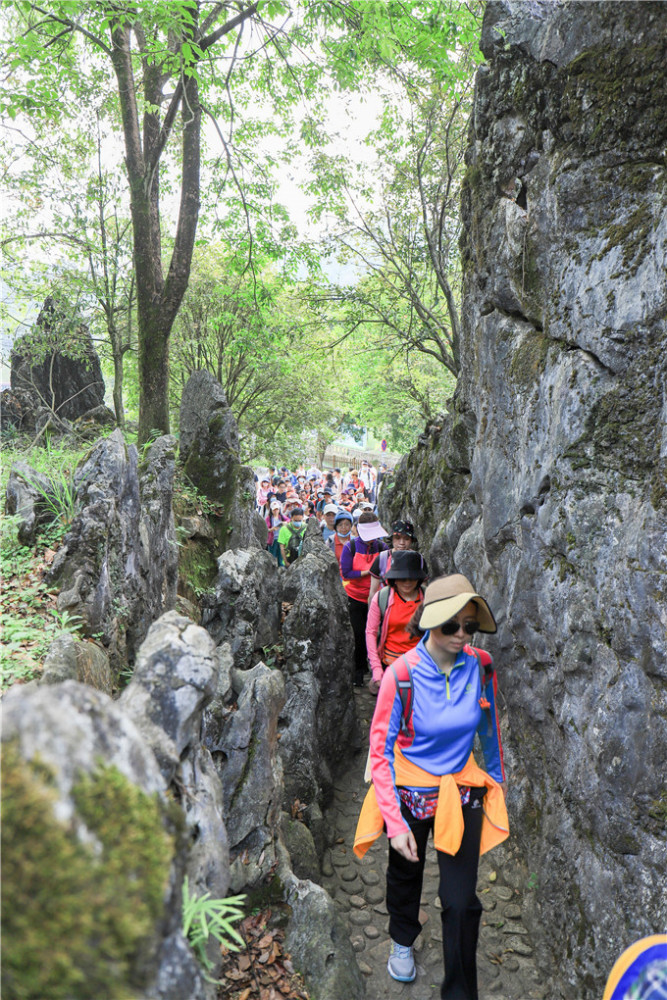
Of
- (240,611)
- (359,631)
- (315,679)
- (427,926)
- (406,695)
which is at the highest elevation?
(406,695)

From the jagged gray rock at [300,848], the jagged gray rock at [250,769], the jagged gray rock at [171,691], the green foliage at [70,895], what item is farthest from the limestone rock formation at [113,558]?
the green foliage at [70,895]

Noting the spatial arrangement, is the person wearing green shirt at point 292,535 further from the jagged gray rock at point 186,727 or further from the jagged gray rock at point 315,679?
the jagged gray rock at point 186,727

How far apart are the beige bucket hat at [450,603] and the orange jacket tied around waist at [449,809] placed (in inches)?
29.6

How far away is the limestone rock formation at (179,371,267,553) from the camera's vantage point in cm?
994

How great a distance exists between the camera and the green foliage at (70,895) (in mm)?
1076

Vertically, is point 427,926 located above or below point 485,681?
below

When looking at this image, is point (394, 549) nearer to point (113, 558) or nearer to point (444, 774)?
point (113, 558)

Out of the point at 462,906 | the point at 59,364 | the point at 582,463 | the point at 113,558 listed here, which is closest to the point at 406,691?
the point at 462,906

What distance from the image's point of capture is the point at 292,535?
11617mm

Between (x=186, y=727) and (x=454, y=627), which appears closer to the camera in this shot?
(x=186, y=727)

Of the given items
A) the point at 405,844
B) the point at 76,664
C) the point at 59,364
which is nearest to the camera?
the point at 405,844

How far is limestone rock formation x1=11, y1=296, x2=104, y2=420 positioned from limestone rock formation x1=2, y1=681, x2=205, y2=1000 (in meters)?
12.1

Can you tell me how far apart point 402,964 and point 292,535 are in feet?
27.8

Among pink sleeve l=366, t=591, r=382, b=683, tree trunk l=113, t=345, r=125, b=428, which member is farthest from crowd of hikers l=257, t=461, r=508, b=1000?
tree trunk l=113, t=345, r=125, b=428
